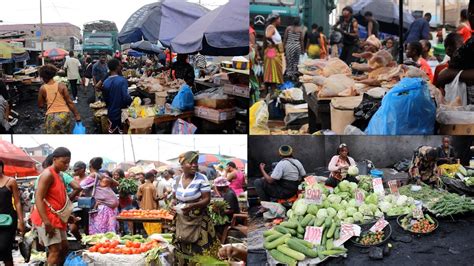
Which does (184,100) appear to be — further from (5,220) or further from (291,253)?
(5,220)

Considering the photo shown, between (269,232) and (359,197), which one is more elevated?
(359,197)

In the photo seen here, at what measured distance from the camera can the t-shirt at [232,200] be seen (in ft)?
14.7

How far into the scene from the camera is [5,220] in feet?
14.7

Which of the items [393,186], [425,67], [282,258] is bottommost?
[282,258]

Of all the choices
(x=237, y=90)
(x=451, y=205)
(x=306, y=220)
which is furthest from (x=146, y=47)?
(x=451, y=205)

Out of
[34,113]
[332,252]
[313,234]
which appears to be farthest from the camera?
[34,113]

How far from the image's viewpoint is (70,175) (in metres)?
4.57

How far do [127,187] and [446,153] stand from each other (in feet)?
7.77

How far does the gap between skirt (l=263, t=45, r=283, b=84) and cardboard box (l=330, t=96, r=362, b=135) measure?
42cm

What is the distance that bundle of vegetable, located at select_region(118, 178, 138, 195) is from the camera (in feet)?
15.3

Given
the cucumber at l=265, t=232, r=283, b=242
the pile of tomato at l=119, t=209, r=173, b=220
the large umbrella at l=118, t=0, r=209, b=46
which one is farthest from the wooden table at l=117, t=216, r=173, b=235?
the large umbrella at l=118, t=0, r=209, b=46

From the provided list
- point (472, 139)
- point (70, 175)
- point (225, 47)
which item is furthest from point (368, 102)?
point (70, 175)

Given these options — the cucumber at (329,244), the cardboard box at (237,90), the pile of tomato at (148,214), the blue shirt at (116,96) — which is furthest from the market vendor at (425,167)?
the blue shirt at (116,96)

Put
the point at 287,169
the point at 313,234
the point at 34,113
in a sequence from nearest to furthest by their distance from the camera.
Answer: the point at 313,234 → the point at 287,169 → the point at 34,113
